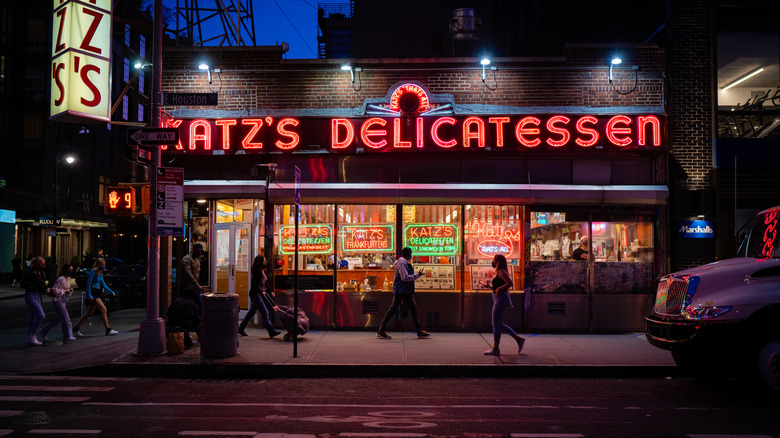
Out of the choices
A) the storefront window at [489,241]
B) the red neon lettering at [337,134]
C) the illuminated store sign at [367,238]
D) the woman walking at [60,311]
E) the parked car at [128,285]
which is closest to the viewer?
the woman walking at [60,311]

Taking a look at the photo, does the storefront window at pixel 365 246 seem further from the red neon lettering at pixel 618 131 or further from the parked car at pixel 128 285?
the parked car at pixel 128 285

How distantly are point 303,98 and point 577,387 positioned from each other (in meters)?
9.10

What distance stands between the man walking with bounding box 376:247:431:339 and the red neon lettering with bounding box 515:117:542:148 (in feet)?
12.3

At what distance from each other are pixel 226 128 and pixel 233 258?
11.0 feet

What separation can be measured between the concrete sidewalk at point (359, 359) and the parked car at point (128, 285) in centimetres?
803

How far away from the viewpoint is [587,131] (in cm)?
1300

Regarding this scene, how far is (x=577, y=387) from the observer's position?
8.55 meters

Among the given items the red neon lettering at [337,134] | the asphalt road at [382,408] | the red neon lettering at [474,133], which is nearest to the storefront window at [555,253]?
the red neon lettering at [474,133]

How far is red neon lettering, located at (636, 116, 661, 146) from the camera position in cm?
1298

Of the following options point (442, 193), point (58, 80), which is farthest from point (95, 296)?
point (442, 193)

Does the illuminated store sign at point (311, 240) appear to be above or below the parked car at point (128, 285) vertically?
above

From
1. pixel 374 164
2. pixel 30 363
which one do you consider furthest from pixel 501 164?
pixel 30 363

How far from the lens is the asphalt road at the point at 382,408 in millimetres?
6133

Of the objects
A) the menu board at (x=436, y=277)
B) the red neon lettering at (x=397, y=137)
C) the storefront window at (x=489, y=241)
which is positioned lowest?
the menu board at (x=436, y=277)
